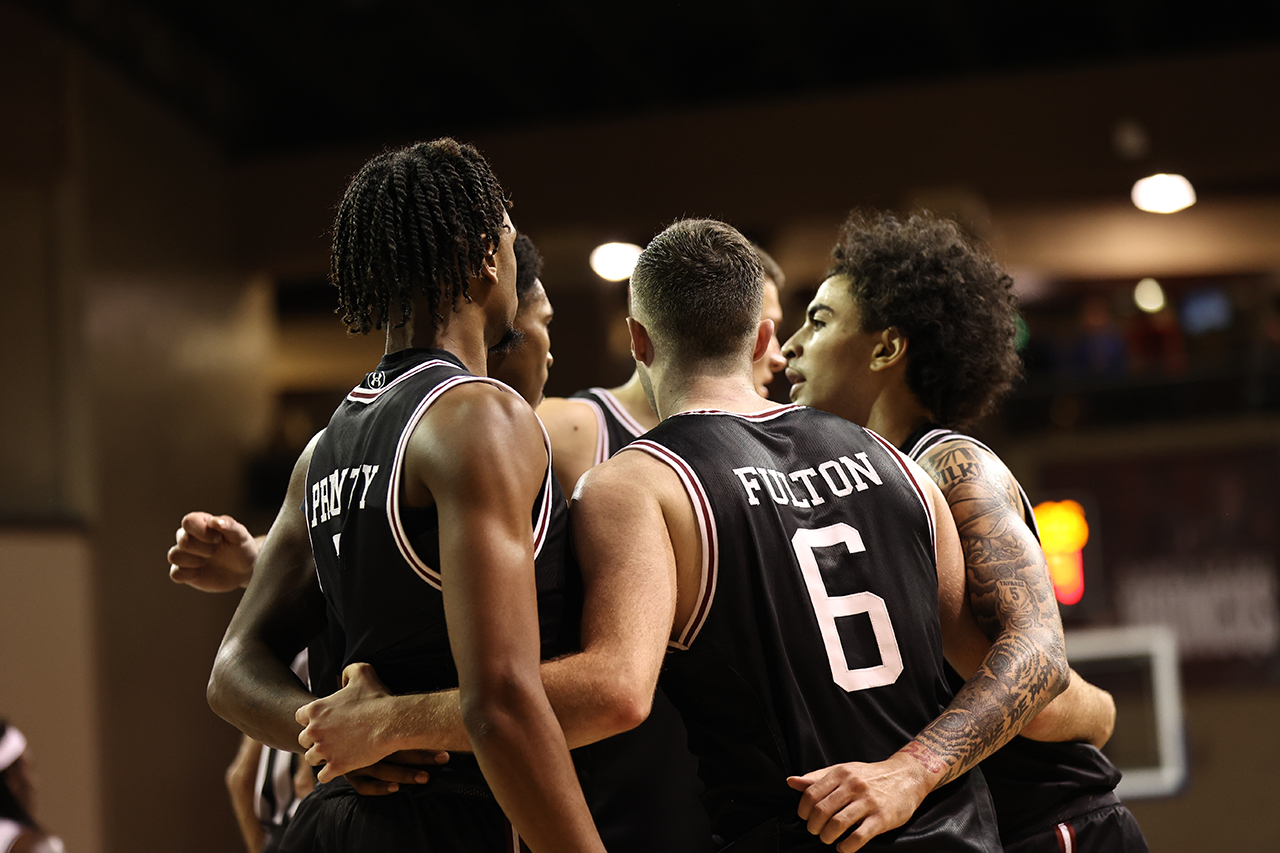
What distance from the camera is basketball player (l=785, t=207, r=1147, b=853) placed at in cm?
261

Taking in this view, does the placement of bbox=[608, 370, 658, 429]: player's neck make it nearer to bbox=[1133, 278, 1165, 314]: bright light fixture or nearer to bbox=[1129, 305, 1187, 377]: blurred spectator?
bbox=[1129, 305, 1187, 377]: blurred spectator

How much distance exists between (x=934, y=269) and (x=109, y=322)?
303 inches

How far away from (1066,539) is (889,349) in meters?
7.44

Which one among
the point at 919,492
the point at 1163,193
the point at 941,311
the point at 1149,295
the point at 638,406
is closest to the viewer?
the point at 919,492

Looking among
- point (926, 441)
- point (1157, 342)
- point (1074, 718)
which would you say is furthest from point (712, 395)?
point (1157, 342)

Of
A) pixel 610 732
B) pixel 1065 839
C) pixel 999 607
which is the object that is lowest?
pixel 1065 839

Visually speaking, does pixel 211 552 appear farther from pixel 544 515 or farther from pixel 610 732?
pixel 610 732

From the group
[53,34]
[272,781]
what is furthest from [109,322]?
[272,781]

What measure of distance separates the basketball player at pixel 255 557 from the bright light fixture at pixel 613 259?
24.0ft

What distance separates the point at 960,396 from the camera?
3.15 meters

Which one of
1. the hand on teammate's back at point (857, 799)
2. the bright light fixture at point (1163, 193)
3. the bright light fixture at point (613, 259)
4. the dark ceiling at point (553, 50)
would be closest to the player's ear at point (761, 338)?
the hand on teammate's back at point (857, 799)

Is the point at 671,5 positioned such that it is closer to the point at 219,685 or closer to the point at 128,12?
the point at 128,12

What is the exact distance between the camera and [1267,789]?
9500mm

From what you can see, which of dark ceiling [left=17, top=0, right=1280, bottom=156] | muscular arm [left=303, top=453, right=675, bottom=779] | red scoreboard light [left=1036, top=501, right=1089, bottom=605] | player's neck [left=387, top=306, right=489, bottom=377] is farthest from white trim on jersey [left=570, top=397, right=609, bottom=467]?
red scoreboard light [left=1036, top=501, right=1089, bottom=605]
